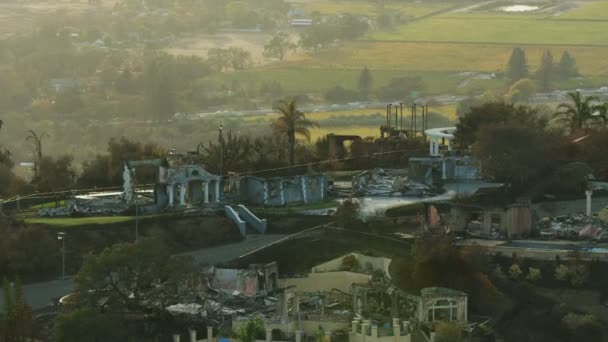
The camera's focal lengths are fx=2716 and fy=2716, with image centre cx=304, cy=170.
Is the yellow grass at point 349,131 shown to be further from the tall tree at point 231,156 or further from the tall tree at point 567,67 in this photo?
the tall tree at point 567,67

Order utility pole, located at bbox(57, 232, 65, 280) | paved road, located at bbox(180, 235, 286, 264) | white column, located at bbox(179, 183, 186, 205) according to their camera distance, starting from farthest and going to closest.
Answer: white column, located at bbox(179, 183, 186, 205) → paved road, located at bbox(180, 235, 286, 264) → utility pole, located at bbox(57, 232, 65, 280)

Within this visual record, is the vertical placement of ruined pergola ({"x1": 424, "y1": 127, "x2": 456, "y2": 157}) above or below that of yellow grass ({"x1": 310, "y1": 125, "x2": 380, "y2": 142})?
above

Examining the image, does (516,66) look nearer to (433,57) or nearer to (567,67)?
(567,67)

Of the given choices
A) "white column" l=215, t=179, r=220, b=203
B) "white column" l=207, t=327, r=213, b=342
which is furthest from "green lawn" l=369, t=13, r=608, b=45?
"white column" l=207, t=327, r=213, b=342

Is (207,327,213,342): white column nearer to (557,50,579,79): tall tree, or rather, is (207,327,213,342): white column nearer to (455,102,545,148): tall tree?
(455,102,545,148): tall tree

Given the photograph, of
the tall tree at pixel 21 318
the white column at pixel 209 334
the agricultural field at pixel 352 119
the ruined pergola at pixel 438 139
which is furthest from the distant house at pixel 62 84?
the white column at pixel 209 334

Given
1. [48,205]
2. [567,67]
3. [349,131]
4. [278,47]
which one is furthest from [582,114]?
[278,47]
